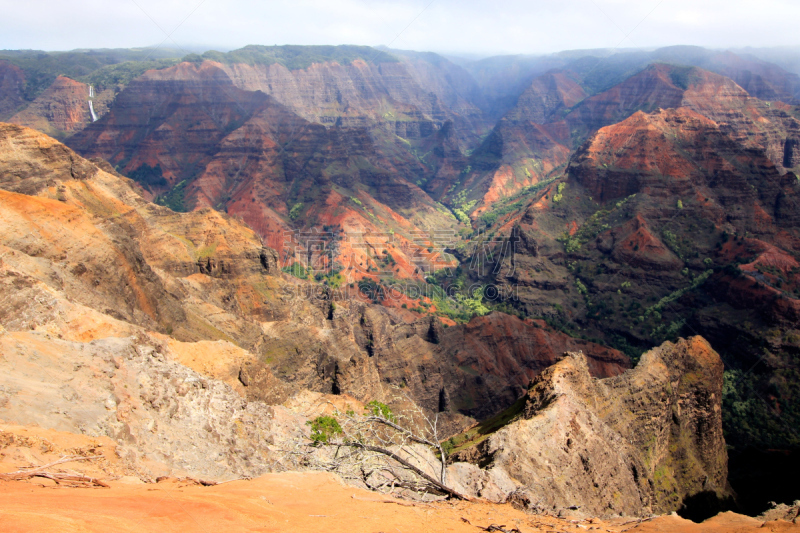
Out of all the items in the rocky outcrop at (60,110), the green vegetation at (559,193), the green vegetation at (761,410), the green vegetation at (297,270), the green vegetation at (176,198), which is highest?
the rocky outcrop at (60,110)

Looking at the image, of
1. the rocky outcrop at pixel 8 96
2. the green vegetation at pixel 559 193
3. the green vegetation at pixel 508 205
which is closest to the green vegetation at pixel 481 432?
the green vegetation at pixel 559 193

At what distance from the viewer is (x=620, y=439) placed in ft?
97.8

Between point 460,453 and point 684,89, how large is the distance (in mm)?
170583

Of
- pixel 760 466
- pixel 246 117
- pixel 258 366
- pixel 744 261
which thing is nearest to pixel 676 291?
pixel 744 261

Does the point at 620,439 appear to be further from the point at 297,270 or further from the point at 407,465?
the point at 297,270

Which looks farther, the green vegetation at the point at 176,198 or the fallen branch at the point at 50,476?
the green vegetation at the point at 176,198

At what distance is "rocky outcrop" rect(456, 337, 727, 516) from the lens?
2512cm

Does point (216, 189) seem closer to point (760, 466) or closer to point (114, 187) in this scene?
point (114, 187)

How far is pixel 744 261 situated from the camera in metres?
80.0

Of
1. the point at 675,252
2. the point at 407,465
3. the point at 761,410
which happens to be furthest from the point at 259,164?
the point at 407,465

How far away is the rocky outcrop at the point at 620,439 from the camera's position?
25.1 meters

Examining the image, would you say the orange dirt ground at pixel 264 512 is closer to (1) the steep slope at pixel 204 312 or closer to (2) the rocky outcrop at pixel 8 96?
(1) the steep slope at pixel 204 312

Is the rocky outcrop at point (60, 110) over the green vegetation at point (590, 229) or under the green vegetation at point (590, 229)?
over

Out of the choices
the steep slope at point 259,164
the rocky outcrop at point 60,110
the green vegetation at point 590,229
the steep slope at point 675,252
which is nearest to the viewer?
the steep slope at point 675,252
